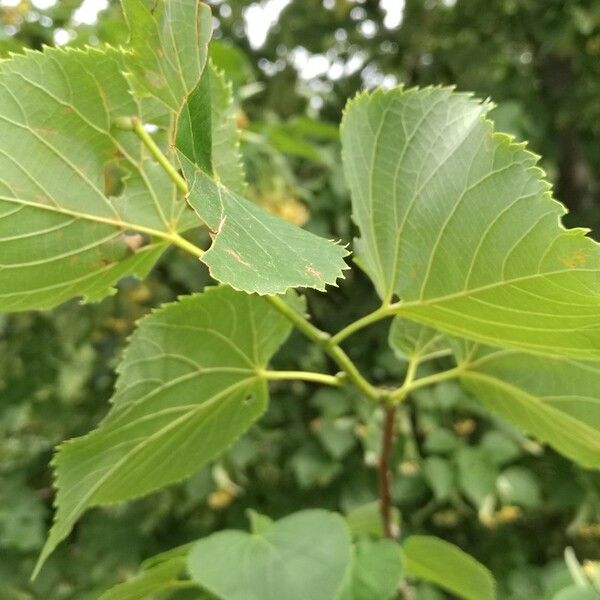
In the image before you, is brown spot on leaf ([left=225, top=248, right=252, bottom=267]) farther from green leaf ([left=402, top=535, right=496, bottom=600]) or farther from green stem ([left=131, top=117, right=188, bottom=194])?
green leaf ([left=402, top=535, right=496, bottom=600])

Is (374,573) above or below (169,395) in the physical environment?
below

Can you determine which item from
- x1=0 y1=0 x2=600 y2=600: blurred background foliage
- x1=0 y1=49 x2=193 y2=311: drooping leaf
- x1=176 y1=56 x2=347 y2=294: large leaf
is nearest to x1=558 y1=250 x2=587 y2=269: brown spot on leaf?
x1=176 y1=56 x2=347 y2=294: large leaf

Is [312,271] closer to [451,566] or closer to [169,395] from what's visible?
[169,395]

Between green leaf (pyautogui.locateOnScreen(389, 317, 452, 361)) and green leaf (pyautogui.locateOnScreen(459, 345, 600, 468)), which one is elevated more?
green leaf (pyautogui.locateOnScreen(389, 317, 452, 361))

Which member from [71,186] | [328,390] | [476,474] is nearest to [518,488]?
[476,474]

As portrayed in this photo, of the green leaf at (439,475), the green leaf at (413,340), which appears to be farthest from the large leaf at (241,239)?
the green leaf at (439,475)

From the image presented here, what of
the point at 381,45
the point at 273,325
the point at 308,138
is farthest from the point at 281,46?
the point at 273,325

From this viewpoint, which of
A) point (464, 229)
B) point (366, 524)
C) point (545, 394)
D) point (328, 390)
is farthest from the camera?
point (328, 390)
